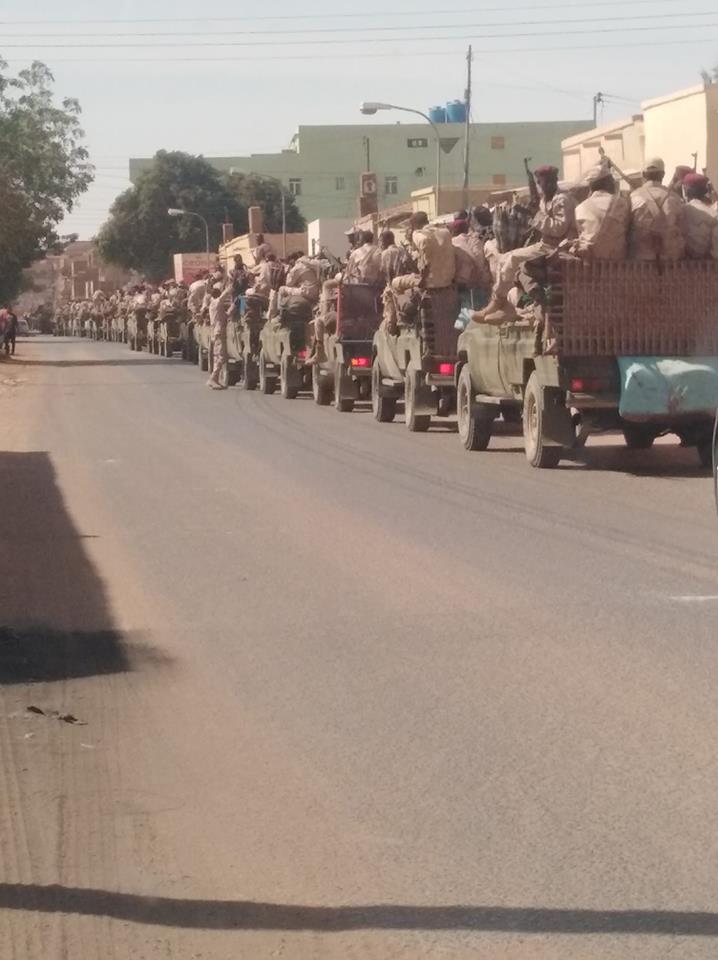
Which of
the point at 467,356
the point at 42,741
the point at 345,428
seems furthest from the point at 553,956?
the point at 345,428

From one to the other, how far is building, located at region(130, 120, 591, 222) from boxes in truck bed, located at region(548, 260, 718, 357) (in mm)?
90104

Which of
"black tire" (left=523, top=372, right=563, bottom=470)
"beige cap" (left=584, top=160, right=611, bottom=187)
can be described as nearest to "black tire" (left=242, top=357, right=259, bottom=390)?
"black tire" (left=523, top=372, right=563, bottom=470)

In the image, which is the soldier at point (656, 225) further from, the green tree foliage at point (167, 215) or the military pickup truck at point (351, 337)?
the green tree foliage at point (167, 215)

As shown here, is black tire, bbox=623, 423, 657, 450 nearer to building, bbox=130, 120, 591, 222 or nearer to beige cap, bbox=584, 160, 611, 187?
beige cap, bbox=584, 160, 611, 187

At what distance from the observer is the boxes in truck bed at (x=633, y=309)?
1567 cm

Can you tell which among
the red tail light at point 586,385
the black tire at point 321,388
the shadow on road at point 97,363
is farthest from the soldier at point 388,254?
the shadow on road at point 97,363

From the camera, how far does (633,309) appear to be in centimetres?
1580

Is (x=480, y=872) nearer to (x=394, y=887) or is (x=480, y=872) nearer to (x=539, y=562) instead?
(x=394, y=887)

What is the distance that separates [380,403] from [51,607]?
14304 mm

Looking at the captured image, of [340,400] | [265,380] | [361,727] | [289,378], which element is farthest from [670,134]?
[361,727]

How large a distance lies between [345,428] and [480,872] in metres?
17.7

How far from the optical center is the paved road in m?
4.89

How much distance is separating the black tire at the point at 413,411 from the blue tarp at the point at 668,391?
5.98m

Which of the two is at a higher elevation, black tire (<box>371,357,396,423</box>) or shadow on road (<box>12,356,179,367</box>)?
black tire (<box>371,357,396,423</box>)
